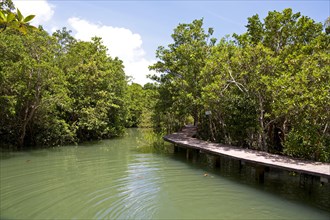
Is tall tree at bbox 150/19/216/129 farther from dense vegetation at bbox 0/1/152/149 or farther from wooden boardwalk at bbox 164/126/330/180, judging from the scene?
wooden boardwalk at bbox 164/126/330/180

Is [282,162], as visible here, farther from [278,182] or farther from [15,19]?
[15,19]

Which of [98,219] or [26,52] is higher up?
[26,52]

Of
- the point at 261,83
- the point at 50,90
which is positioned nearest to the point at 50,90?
the point at 50,90

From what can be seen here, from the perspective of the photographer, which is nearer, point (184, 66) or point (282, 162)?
point (282, 162)

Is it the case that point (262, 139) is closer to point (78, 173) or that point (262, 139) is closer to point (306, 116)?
point (306, 116)

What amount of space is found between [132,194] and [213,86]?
18.0 feet

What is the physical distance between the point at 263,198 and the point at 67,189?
5.39 m

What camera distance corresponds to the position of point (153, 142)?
17094 millimetres

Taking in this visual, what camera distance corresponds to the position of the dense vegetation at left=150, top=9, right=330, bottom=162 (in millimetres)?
8094

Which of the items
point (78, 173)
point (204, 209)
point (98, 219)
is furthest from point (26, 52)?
point (204, 209)

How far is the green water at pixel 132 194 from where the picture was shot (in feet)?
18.5

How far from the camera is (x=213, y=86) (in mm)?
10328

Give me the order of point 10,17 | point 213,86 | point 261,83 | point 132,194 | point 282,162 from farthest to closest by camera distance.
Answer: point 213,86, point 261,83, point 282,162, point 132,194, point 10,17

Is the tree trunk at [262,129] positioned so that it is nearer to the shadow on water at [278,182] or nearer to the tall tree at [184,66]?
the shadow on water at [278,182]
